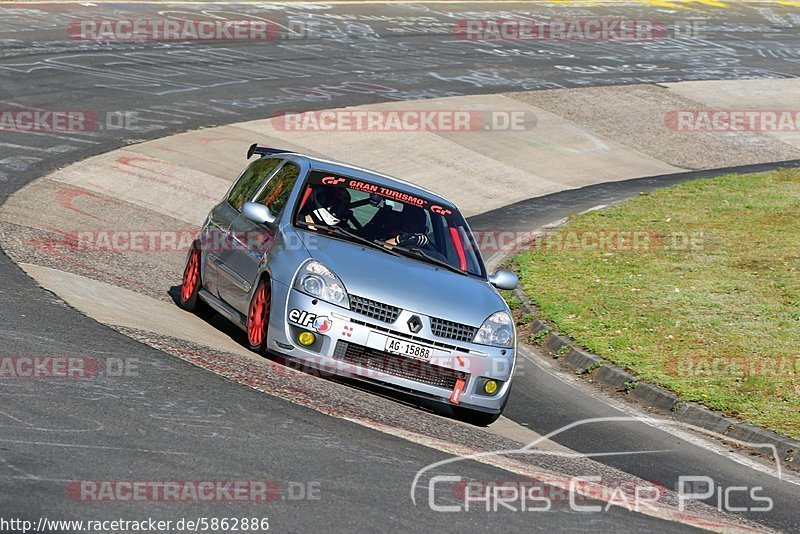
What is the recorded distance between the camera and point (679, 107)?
3183cm

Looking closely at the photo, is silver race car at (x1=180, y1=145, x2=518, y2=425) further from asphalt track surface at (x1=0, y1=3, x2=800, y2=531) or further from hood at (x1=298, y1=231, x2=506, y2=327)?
asphalt track surface at (x1=0, y1=3, x2=800, y2=531)

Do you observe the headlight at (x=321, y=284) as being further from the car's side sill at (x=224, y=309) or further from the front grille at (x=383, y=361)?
the car's side sill at (x=224, y=309)

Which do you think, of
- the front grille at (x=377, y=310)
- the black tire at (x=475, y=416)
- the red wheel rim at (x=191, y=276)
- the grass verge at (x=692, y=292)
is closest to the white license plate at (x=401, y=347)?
the front grille at (x=377, y=310)

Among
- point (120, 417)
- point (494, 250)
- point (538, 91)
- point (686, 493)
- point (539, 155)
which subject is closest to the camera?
point (120, 417)

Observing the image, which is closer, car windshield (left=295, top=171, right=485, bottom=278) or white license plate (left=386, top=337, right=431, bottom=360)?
white license plate (left=386, top=337, right=431, bottom=360)

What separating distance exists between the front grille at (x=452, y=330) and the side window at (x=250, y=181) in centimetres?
282

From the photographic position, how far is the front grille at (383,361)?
922 cm

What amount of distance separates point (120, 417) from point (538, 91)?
25.1 m

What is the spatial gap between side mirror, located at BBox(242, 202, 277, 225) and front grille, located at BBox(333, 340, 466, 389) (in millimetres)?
1519

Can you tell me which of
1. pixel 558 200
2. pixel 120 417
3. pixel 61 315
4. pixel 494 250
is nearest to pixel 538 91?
pixel 558 200

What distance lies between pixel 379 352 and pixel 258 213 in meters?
1.81

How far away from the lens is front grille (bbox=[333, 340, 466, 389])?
922 cm

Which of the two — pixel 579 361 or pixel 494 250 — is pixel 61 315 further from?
pixel 494 250

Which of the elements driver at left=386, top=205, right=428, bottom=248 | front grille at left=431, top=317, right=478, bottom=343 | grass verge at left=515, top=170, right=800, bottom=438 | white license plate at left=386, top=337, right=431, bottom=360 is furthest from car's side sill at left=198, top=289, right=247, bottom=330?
grass verge at left=515, top=170, right=800, bottom=438
